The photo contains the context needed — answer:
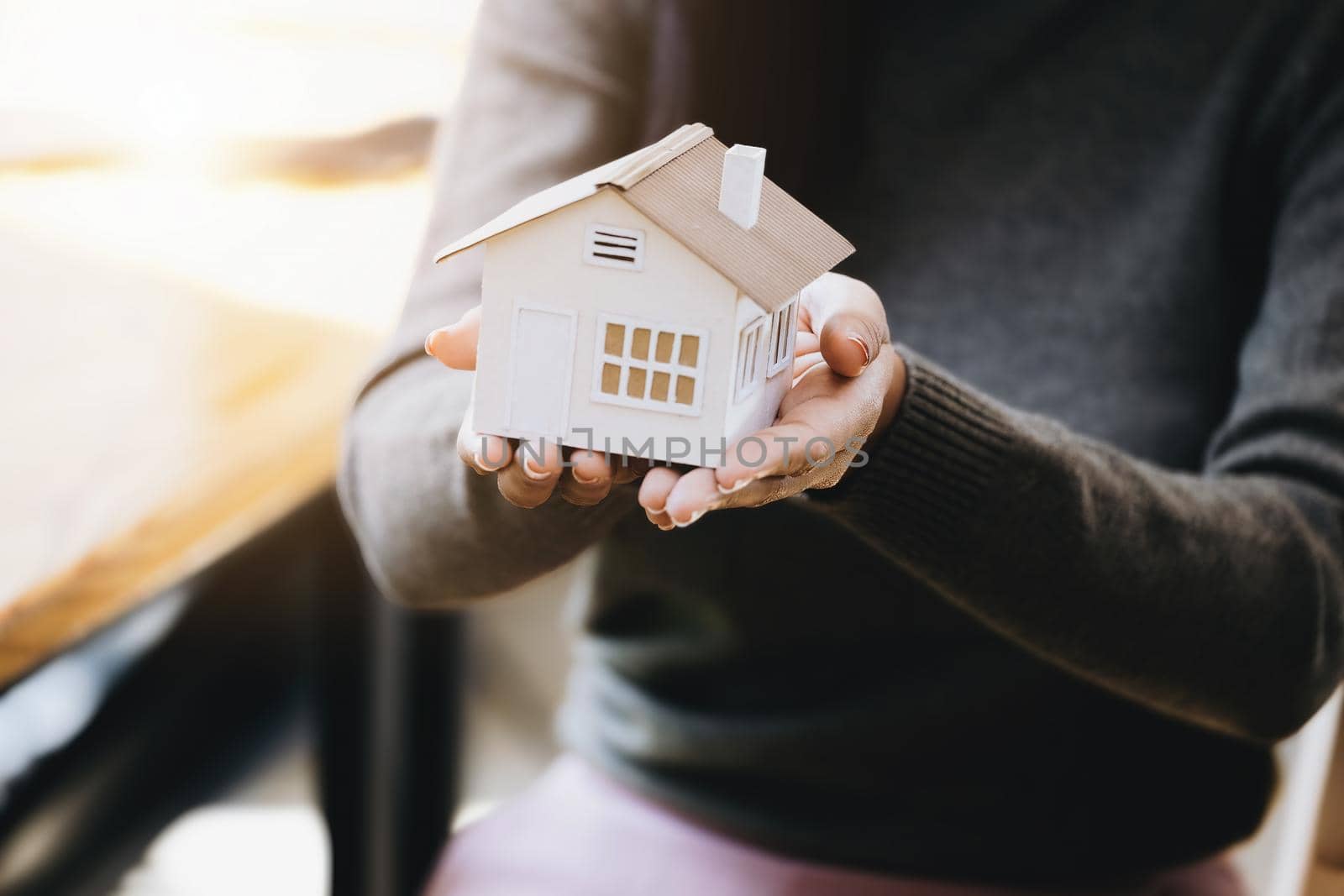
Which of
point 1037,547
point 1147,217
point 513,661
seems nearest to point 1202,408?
point 1147,217

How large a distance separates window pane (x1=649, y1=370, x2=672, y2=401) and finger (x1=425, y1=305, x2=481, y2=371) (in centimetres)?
6

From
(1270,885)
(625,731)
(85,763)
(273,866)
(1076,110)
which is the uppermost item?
(1076,110)

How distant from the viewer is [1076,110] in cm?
68

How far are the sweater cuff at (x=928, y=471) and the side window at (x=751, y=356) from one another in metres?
0.07

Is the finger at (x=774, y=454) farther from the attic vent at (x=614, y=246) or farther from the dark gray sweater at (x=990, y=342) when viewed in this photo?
the dark gray sweater at (x=990, y=342)

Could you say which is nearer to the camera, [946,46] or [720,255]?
[720,255]

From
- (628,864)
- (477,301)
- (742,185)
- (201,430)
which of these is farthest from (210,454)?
(742,185)

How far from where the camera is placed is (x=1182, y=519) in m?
0.53

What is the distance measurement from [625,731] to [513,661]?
0.69 meters

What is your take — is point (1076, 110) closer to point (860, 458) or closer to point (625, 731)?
point (860, 458)

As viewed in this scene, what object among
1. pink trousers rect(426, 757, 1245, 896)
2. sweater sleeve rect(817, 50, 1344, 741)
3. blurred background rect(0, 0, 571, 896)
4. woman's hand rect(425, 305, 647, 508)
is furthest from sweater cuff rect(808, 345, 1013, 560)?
blurred background rect(0, 0, 571, 896)

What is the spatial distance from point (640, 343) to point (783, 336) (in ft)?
0.21

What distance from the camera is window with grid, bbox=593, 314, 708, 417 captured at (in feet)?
1.21

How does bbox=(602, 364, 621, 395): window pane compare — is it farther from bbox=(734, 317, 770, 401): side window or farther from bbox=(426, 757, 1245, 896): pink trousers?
bbox=(426, 757, 1245, 896): pink trousers
